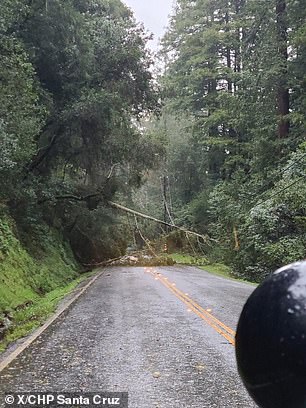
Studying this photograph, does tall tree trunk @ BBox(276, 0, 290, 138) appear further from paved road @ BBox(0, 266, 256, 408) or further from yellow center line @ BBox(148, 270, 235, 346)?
paved road @ BBox(0, 266, 256, 408)

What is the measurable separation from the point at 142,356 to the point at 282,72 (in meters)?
20.2

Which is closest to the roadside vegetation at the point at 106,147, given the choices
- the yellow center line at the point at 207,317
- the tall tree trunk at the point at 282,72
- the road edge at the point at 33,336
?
the tall tree trunk at the point at 282,72

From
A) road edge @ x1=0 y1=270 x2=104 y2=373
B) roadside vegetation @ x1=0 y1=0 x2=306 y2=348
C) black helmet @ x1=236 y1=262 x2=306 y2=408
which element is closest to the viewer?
black helmet @ x1=236 y1=262 x2=306 y2=408

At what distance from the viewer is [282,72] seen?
24094mm

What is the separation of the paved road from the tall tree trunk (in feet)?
47.6

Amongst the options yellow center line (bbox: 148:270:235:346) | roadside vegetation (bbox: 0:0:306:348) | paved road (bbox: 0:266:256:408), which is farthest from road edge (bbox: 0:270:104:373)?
yellow center line (bbox: 148:270:235:346)

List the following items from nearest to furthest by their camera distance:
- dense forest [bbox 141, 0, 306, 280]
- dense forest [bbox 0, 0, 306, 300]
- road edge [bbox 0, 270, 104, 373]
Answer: road edge [bbox 0, 270, 104, 373] < dense forest [bbox 0, 0, 306, 300] < dense forest [bbox 141, 0, 306, 280]

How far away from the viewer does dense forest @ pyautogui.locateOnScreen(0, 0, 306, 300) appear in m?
16.8

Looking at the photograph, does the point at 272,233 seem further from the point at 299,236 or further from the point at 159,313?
the point at 159,313

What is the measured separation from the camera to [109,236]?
3002 cm

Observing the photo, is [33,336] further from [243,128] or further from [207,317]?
[243,128]

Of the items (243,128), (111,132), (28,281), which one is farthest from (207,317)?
(243,128)

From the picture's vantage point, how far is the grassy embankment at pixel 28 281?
1020 cm

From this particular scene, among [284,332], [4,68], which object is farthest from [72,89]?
[284,332]
